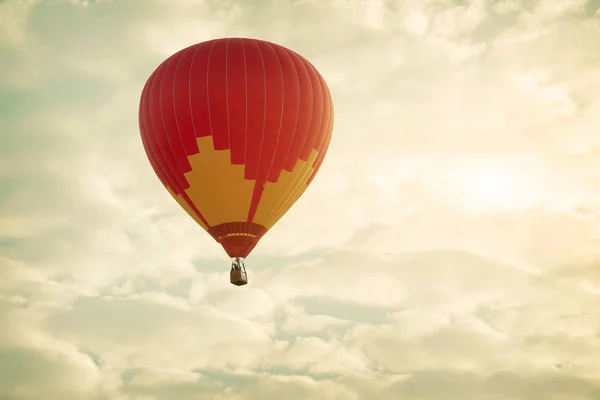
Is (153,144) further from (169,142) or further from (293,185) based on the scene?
(293,185)

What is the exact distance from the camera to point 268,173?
116 ft

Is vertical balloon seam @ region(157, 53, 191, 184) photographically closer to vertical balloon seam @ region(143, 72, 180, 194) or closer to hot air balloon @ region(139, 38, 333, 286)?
hot air balloon @ region(139, 38, 333, 286)

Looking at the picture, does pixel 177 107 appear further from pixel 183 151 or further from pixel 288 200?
pixel 288 200

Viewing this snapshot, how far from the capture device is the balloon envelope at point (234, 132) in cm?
3494

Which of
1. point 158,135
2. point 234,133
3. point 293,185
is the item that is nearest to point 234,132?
point 234,133

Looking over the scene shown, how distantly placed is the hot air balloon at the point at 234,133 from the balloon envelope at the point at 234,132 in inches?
1.4

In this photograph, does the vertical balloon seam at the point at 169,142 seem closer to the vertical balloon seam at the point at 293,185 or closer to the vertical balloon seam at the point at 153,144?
the vertical balloon seam at the point at 153,144

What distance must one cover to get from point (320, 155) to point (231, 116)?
3.93 metres

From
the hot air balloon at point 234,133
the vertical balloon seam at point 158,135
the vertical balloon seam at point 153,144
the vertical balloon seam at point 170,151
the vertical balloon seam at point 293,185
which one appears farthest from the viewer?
the vertical balloon seam at point 153,144

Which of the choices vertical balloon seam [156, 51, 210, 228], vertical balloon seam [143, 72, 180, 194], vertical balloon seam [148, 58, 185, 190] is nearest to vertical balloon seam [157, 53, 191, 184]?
vertical balloon seam [156, 51, 210, 228]

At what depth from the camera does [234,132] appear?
1372 inches

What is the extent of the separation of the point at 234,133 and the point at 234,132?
0.11ft

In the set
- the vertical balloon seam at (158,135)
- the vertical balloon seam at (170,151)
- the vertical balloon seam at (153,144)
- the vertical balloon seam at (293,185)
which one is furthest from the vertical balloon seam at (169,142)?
the vertical balloon seam at (293,185)

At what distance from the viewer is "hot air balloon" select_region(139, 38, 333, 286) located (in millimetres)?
34938
